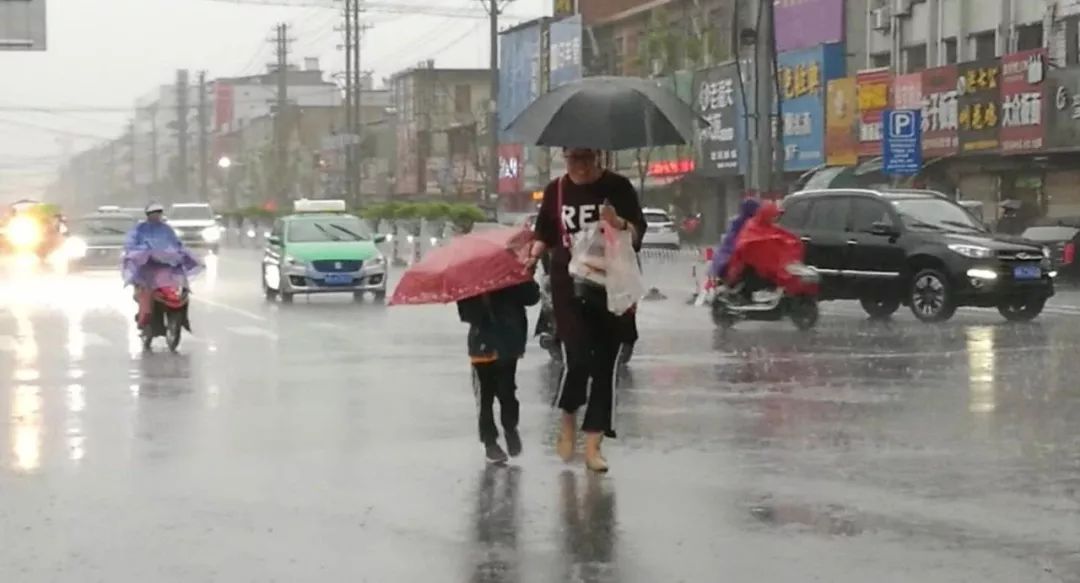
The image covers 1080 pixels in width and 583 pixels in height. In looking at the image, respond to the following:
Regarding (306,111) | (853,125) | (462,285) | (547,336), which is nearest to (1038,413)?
(462,285)

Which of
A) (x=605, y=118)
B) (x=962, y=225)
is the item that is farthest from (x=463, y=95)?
(x=605, y=118)

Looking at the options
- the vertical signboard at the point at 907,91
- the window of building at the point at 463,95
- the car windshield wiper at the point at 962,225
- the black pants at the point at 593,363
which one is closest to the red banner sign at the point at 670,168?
the vertical signboard at the point at 907,91

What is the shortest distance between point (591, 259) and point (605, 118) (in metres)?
0.93

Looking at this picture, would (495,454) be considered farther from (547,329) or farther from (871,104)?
(871,104)

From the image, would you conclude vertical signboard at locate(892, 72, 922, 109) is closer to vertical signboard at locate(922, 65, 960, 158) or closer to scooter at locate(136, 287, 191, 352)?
vertical signboard at locate(922, 65, 960, 158)

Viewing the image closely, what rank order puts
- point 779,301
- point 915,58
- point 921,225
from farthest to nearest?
point 915,58, point 921,225, point 779,301

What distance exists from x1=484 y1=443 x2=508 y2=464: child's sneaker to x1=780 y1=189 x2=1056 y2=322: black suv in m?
14.0

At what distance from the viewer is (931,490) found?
10352mm

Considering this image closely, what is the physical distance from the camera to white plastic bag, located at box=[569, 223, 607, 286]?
1059 cm

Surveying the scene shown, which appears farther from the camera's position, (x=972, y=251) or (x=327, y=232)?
(x=327, y=232)

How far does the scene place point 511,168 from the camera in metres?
88.1

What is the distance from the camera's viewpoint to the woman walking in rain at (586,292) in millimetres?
10734

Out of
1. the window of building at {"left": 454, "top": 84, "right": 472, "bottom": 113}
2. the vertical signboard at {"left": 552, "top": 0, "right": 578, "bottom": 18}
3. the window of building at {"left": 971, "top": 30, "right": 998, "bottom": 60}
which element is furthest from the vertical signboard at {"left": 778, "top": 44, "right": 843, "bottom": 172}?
the window of building at {"left": 454, "top": 84, "right": 472, "bottom": 113}

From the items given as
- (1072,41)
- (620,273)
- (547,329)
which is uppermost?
(1072,41)
